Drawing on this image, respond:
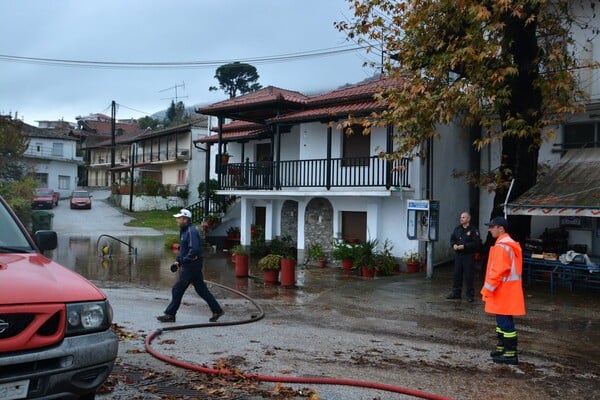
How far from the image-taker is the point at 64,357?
3691mm

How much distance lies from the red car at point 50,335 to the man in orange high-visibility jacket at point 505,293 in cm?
444

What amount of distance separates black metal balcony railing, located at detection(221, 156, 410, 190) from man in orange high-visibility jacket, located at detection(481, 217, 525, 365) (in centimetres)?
881

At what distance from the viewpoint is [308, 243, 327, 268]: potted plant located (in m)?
18.0

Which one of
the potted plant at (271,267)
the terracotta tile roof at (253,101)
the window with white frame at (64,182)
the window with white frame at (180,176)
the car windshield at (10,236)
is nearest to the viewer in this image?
the car windshield at (10,236)

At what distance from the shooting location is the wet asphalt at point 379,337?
228 inches

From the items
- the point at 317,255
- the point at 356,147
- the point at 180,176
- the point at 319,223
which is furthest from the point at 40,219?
the point at 180,176

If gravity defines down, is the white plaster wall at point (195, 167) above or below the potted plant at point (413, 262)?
above

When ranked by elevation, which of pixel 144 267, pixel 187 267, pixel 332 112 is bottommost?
pixel 144 267

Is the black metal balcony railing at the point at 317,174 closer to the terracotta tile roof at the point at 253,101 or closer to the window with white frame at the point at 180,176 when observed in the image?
the terracotta tile roof at the point at 253,101

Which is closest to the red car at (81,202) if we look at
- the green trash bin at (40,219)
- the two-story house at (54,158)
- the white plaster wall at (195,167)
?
the white plaster wall at (195,167)

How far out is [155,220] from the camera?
37.7 m

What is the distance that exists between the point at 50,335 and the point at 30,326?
157 millimetres

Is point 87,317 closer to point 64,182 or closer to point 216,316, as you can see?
point 216,316

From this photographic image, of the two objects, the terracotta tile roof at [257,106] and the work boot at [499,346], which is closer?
the work boot at [499,346]
